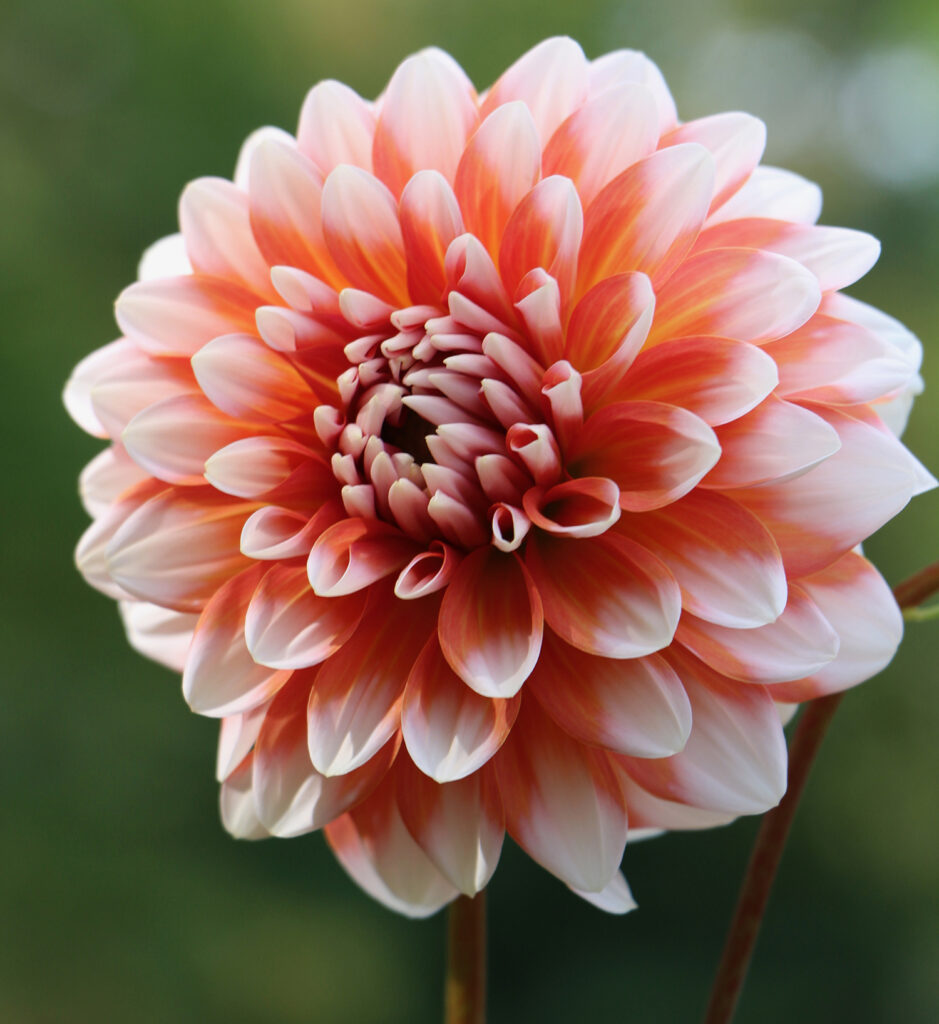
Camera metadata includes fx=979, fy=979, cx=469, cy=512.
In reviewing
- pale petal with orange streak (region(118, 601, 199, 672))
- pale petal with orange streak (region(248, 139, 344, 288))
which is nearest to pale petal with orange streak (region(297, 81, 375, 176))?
pale petal with orange streak (region(248, 139, 344, 288))

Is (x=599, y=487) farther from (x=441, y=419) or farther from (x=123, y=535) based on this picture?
(x=123, y=535)

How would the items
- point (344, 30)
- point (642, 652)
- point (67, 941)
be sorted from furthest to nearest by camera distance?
point (344, 30) → point (67, 941) → point (642, 652)

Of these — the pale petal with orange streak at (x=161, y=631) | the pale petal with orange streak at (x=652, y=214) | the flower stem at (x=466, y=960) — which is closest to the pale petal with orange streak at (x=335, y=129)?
the pale petal with orange streak at (x=652, y=214)

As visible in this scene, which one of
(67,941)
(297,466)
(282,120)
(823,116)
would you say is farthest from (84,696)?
(823,116)

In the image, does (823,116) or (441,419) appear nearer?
(441,419)

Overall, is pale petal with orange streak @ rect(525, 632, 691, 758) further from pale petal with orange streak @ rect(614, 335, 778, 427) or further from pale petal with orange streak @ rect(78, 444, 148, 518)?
pale petal with orange streak @ rect(78, 444, 148, 518)

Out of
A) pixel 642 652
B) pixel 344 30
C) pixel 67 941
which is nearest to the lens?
pixel 642 652

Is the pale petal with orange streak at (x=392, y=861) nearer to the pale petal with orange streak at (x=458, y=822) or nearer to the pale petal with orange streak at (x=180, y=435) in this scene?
the pale petal with orange streak at (x=458, y=822)

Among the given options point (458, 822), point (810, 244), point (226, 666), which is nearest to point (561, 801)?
point (458, 822)

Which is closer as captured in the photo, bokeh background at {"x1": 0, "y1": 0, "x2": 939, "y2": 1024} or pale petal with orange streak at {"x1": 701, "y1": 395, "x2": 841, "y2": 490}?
pale petal with orange streak at {"x1": 701, "y1": 395, "x2": 841, "y2": 490}

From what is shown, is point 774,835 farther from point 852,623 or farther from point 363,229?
point 363,229
